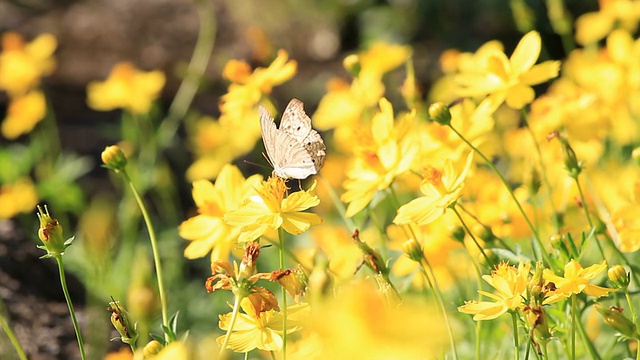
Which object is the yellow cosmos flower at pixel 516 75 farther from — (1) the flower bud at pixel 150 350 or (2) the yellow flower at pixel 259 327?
(1) the flower bud at pixel 150 350

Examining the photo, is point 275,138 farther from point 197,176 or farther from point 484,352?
point 197,176

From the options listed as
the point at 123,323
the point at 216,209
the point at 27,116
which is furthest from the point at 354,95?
the point at 27,116

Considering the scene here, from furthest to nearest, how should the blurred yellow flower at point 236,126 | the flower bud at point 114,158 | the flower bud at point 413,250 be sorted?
the blurred yellow flower at point 236,126
the flower bud at point 114,158
the flower bud at point 413,250

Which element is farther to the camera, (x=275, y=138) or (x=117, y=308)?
(x=275, y=138)

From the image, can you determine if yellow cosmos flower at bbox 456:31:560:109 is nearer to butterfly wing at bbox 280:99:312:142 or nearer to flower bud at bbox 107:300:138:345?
butterfly wing at bbox 280:99:312:142

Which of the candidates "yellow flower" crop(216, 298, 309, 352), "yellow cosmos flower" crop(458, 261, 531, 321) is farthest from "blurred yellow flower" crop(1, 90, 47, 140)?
"yellow cosmos flower" crop(458, 261, 531, 321)

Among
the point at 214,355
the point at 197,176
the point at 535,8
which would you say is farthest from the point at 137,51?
the point at 214,355

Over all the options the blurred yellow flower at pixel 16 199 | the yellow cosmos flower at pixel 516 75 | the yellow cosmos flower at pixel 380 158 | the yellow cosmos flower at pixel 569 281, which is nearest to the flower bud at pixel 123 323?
the yellow cosmos flower at pixel 380 158
